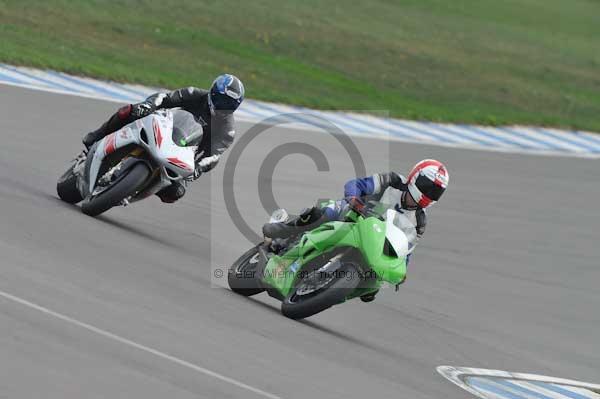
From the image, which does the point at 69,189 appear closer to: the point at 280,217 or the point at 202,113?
the point at 202,113

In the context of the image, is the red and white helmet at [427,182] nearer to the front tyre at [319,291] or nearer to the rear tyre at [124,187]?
the front tyre at [319,291]

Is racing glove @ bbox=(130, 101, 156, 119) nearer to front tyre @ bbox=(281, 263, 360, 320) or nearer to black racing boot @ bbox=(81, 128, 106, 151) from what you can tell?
black racing boot @ bbox=(81, 128, 106, 151)

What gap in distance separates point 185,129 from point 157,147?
0.49m

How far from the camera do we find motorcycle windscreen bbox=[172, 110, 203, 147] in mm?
10992

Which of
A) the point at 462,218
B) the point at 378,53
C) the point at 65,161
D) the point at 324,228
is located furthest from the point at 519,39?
the point at 324,228

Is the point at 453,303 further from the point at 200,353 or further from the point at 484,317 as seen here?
the point at 200,353

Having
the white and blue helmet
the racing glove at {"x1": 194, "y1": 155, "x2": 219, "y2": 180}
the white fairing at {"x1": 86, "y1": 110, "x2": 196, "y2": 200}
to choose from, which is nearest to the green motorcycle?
the white fairing at {"x1": 86, "y1": 110, "x2": 196, "y2": 200}

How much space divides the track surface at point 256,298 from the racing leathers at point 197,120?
706mm

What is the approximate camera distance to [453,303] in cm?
1242

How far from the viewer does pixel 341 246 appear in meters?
9.52

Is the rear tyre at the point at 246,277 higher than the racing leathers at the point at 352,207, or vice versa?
the racing leathers at the point at 352,207

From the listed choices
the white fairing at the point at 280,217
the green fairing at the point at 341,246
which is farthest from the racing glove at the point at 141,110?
the green fairing at the point at 341,246

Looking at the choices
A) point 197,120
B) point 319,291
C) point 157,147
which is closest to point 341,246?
point 319,291

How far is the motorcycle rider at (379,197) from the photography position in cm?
970
